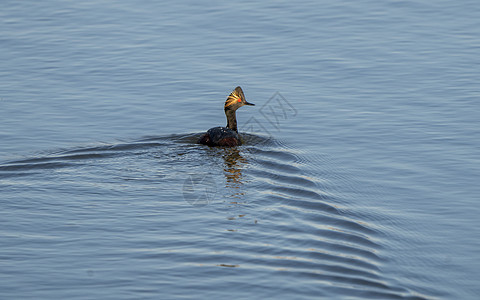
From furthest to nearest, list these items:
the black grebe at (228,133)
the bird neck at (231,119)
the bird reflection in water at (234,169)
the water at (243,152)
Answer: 1. the bird neck at (231,119)
2. the black grebe at (228,133)
3. the bird reflection in water at (234,169)
4. the water at (243,152)

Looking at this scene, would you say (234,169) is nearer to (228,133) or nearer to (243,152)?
(243,152)

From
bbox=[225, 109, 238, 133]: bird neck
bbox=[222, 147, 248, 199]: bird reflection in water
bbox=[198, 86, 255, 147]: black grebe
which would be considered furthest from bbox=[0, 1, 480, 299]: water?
bbox=[225, 109, 238, 133]: bird neck

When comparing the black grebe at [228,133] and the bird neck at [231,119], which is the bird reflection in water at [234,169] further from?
the bird neck at [231,119]

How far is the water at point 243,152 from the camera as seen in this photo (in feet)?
28.6

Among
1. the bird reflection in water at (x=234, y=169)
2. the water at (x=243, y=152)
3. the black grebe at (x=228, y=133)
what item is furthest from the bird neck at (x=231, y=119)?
the bird reflection in water at (x=234, y=169)

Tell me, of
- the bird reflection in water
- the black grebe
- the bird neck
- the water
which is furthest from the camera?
the bird neck

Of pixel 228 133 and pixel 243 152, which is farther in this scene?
pixel 228 133

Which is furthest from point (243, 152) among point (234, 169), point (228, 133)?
point (234, 169)

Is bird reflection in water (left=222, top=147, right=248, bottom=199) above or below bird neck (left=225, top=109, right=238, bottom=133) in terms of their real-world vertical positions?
below

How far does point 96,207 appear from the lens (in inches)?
414

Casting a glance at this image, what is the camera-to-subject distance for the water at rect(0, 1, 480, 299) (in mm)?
8711

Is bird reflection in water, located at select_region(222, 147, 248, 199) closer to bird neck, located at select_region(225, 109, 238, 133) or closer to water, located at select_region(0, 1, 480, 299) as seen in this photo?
water, located at select_region(0, 1, 480, 299)

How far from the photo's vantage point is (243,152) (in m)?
13.1

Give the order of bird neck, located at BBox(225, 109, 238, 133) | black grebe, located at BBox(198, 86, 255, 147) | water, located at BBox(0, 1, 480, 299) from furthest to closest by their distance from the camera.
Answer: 1. bird neck, located at BBox(225, 109, 238, 133)
2. black grebe, located at BBox(198, 86, 255, 147)
3. water, located at BBox(0, 1, 480, 299)
